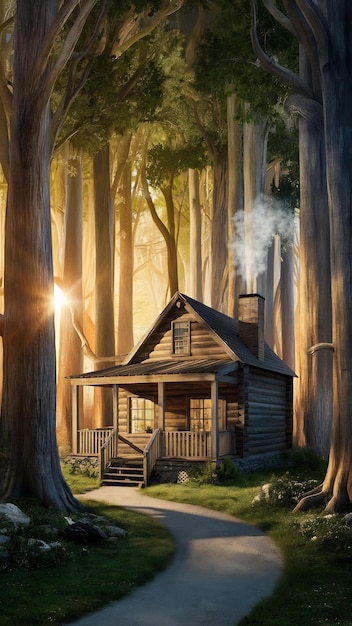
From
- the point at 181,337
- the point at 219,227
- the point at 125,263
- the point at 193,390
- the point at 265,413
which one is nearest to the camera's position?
the point at 181,337

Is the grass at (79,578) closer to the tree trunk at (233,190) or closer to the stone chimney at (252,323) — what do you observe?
the stone chimney at (252,323)

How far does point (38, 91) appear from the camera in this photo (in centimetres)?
1734

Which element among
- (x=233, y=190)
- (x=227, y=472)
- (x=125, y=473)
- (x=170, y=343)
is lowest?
(x=125, y=473)

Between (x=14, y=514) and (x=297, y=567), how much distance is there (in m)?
5.19

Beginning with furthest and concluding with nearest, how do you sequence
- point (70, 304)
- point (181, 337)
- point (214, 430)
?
point (70, 304), point (181, 337), point (214, 430)

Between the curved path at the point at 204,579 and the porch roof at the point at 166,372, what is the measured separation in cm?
684

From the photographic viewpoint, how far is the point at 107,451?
25.4 metres

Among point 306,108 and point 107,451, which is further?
point 107,451

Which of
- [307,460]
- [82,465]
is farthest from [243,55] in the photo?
[82,465]

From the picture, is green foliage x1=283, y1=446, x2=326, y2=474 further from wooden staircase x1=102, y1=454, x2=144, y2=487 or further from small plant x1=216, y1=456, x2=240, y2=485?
wooden staircase x1=102, y1=454, x2=144, y2=487

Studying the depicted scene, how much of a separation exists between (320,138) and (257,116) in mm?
7655

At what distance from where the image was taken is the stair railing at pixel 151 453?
2348 cm

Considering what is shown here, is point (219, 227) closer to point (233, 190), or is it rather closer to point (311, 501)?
point (233, 190)

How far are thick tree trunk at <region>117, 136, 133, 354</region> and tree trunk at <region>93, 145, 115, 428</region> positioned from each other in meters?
4.14
